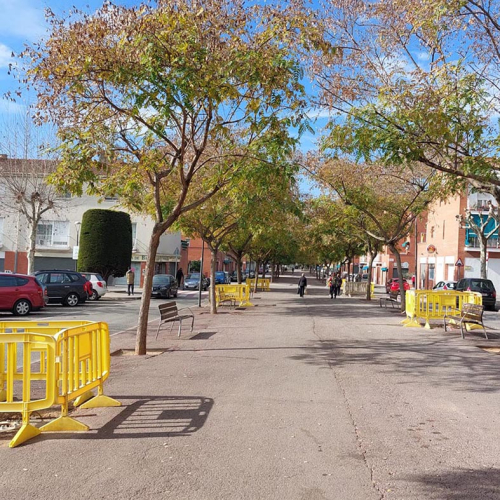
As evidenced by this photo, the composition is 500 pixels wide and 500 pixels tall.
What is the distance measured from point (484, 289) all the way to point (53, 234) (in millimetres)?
35691

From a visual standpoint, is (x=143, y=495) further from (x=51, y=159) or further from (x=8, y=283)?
(x=51, y=159)

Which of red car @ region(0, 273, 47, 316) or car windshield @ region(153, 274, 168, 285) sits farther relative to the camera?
car windshield @ region(153, 274, 168, 285)

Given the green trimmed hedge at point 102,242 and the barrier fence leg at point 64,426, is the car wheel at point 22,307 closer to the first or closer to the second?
the barrier fence leg at point 64,426

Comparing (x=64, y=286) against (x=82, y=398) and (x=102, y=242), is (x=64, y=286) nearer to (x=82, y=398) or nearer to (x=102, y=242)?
(x=102, y=242)

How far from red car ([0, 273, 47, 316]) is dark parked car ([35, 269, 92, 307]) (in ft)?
15.2

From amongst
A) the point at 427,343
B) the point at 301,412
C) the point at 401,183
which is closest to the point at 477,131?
the point at 427,343

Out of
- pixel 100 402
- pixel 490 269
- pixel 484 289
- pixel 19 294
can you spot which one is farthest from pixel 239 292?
pixel 490 269

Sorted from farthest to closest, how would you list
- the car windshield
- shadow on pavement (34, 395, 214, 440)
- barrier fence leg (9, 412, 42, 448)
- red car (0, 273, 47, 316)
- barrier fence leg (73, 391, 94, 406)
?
the car windshield
red car (0, 273, 47, 316)
barrier fence leg (73, 391, 94, 406)
shadow on pavement (34, 395, 214, 440)
barrier fence leg (9, 412, 42, 448)

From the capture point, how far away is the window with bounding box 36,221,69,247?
48.7 meters

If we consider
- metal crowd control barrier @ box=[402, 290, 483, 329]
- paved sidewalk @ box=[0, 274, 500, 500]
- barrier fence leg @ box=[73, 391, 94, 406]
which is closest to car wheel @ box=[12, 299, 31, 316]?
paved sidewalk @ box=[0, 274, 500, 500]

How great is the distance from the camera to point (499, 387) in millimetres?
7988

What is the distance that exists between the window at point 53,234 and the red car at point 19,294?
29.6 meters

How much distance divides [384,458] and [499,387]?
3.96 m

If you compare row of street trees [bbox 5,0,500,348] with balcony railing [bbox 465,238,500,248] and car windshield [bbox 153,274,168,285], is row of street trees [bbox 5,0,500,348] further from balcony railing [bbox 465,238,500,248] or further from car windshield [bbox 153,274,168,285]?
balcony railing [bbox 465,238,500,248]
